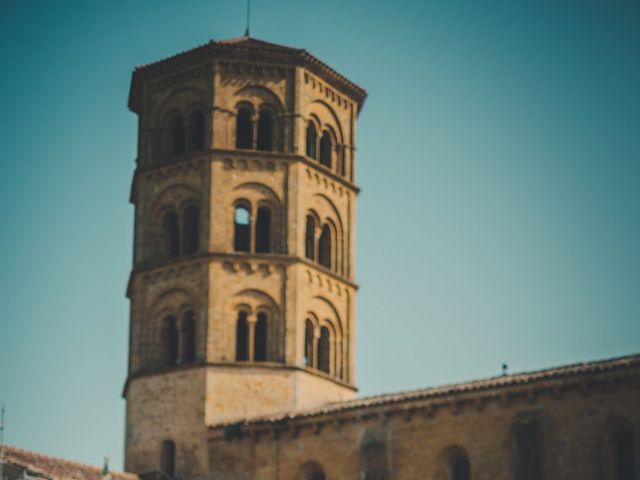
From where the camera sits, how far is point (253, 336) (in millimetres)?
45844

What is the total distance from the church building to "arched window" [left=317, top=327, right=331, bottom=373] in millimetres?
44

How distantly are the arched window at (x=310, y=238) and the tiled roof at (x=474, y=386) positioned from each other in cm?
Result: 597

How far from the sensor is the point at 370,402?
135 feet

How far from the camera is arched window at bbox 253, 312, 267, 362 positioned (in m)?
45.9

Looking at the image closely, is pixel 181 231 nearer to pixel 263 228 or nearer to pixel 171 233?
pixel 171 233

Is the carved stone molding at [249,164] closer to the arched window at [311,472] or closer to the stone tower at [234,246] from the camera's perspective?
the stone tower at [234,246]

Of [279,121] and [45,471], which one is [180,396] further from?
[279,121]

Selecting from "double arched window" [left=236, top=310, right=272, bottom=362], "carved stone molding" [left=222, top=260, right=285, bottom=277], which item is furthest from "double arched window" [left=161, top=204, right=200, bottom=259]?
"double arched window" [left=236, top=310, right=272, bottom=362]

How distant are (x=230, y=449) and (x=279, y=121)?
11086 mm

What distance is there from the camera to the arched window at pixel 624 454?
119 feet

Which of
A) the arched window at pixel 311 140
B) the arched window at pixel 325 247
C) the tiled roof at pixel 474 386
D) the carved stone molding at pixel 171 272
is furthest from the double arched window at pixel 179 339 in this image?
the arched window at pixel 311 140

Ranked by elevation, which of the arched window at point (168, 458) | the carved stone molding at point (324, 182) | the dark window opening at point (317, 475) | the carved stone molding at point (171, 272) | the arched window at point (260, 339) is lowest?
the dark window opening at point (317, 475)

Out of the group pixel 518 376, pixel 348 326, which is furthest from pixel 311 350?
pixel 518 376

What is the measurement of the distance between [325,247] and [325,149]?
3.41 meters
